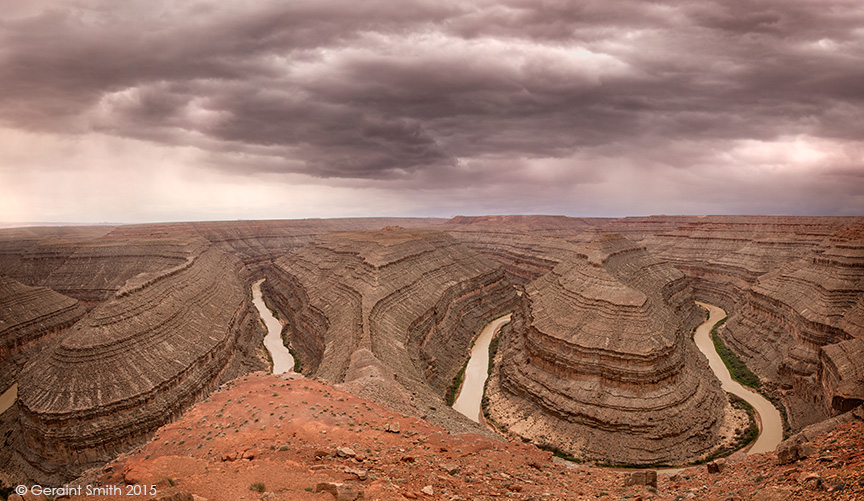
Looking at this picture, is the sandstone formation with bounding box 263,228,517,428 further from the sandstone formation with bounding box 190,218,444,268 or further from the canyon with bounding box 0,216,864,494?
the sandstone formation with bounding box 190,218,444,268

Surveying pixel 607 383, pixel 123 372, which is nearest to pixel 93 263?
pixel 123 372

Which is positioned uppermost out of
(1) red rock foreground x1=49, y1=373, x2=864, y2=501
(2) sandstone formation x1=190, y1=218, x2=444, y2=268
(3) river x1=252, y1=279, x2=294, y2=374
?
(2) sandstone formation x1=190, y1=218, x2=444, y2=268

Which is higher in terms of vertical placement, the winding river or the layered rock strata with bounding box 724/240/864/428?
the layered rock strata with bounding box 724/240/864/428

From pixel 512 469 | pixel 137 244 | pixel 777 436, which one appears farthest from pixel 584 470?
pixel 137 244

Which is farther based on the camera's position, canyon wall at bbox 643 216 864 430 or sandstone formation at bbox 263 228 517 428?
sandstone formation at bbox 263 228 517 428

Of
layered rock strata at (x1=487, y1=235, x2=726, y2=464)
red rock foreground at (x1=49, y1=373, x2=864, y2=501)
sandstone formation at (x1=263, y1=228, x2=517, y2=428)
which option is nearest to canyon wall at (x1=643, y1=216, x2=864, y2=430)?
layered rock strata at (x1=487, y1=235, x2=726, y2=464)

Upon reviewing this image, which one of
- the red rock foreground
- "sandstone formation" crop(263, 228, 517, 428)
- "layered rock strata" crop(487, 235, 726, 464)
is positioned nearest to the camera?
the red rock foreground

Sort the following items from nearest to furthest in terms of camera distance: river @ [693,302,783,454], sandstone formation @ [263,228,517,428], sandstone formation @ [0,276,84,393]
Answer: river @ [693,302,783,454], sandstone formation @ [263,228,517,428], sandstone formation @ [0,276,84,393]
